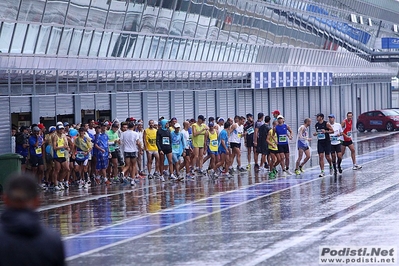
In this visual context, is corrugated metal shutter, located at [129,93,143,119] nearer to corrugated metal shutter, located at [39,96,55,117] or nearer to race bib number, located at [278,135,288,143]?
corrugated metal shutter, located at [39,96,55,117]

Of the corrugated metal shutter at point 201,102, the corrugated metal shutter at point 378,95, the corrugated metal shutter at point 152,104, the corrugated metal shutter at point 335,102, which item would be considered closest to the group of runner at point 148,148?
the corrugated metal shutter at point 152,104

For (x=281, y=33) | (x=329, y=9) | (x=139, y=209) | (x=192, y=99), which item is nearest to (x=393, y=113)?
(x=329, y=9)

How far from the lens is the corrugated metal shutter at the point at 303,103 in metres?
54.6

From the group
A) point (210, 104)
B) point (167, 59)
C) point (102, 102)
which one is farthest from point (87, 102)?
point (210, 104)

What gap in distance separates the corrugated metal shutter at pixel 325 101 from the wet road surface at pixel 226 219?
31.4 m

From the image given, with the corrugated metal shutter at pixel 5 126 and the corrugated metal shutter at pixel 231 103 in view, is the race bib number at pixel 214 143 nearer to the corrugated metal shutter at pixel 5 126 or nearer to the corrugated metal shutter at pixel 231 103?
the corrugated metal shutter at pixel 5 126

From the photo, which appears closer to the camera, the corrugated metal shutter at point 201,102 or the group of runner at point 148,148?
the group of runner at point 148,148

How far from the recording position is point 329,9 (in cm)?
6328

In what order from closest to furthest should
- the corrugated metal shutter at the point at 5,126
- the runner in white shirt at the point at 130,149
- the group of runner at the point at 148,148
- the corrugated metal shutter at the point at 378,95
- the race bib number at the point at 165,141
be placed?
the group of runner at the point at 148,148 → the runner in white shirt at the point at 130,149 → the race bib number at the point at 165,141 → the corrugated metal shutter at the point at 5,126 → the corrugated metal shutter at the point at 378,95

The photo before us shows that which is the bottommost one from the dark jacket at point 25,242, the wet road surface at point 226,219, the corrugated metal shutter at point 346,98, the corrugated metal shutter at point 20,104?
the wet road surface at point 226,219

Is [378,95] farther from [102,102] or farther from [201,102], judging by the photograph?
[102,102]

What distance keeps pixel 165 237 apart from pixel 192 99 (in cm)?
2592

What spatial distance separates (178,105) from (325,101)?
70.9ft

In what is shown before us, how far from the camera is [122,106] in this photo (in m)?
35.3
